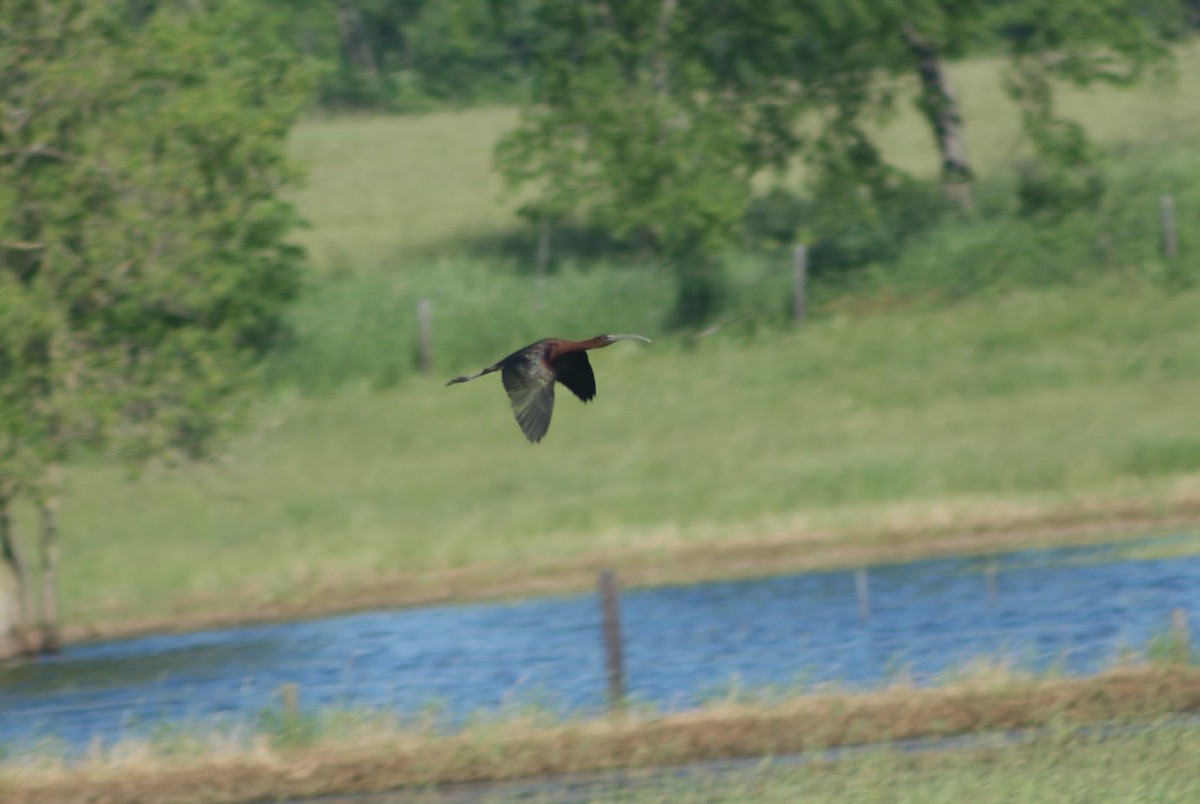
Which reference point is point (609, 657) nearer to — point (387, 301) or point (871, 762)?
point (871, 762)

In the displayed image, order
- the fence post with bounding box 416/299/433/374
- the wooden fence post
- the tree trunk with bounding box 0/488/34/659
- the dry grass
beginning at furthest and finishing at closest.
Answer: the fence post with bounding box 416/299/433/374 → the dry grass → the tree trunk with bounding box 0/488/34/659 → the wooden fence post

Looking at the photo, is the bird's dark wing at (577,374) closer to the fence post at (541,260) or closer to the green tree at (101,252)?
the green tree at (101,252)

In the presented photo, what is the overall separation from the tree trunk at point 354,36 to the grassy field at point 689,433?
141 ft

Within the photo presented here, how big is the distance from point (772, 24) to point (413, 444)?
11079 millimetres

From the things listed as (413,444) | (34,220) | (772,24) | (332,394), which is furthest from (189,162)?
(772,24)

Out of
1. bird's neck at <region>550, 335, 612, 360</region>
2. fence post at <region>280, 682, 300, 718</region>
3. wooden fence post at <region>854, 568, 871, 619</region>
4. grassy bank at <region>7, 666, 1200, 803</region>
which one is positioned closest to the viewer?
bird's neck at <region>550, 335, 612, 360</region>

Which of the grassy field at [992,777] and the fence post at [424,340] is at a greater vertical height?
the fence post at [424,340]

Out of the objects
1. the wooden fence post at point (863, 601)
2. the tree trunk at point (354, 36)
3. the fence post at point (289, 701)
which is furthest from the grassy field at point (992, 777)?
the tree trunk at point (354, 36)

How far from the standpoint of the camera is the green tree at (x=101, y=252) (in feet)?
65.7

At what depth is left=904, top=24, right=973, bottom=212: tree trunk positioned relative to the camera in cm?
3700

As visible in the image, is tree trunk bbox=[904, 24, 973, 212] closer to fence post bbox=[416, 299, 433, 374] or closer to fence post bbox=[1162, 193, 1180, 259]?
fence post bbox=[1162, 193, 1180, 259]

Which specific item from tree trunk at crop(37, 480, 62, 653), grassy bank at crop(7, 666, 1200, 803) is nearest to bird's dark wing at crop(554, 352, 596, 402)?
grassy bank at crop(7, 666, 1200, 803)

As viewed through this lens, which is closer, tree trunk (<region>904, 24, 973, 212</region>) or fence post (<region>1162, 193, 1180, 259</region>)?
fence post (<region>1162, 193, 1180, 259</region>)

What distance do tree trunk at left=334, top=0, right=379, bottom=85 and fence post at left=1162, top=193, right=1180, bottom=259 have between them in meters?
55.0
